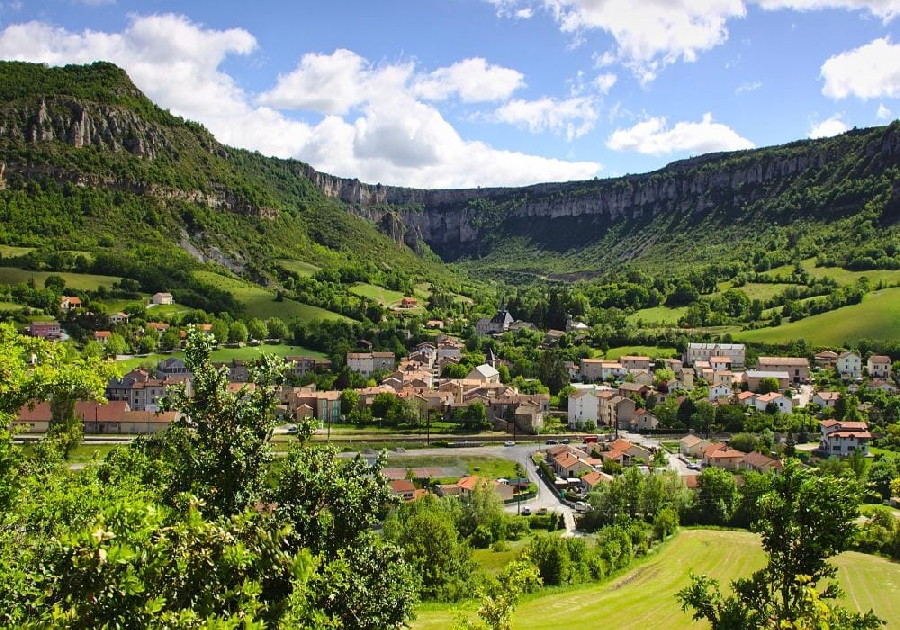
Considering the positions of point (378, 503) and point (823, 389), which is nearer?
point (378, 503)

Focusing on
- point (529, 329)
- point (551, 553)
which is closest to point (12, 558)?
point (551, 553)

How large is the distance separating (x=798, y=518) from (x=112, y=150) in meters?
152

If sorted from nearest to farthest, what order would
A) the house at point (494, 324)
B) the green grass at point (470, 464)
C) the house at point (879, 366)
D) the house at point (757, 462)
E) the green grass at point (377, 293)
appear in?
the house at point (757, 462) < the green grass at point (470, 464) < the house at point (879, 366) < the house at point (494, 324) < the green grass at point (377, 293)

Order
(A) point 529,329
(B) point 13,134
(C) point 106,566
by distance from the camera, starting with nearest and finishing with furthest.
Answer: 1. (C) point 106,566
2. (A) point 529,329
3. (B) point 13,134

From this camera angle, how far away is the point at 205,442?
27.5ft

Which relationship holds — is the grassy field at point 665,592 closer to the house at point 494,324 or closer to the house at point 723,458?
the house at point 723,458

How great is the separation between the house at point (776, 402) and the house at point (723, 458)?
14.0 metres

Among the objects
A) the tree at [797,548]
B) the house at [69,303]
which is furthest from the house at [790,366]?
the house at [69,303]

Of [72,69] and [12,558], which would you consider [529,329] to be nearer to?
[12,558]

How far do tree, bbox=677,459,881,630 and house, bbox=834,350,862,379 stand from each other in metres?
73.8

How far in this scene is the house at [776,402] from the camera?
6438cm

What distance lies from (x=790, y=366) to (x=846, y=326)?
15799 mm

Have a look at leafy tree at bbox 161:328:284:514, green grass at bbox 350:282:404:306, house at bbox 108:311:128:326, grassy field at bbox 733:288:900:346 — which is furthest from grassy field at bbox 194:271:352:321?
leafy tree at bbox 161:328:284:514

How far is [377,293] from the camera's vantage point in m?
126
